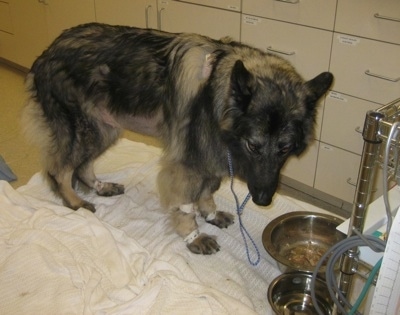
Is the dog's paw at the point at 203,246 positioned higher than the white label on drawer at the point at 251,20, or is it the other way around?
the white label on drawer at the point at 251,20

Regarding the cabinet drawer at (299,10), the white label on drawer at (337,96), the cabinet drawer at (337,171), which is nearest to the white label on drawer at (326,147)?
the cabinet drawer at (337,171)

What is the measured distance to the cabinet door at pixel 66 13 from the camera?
3412mm

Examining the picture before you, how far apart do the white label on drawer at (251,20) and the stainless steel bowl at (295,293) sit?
55.8 inches

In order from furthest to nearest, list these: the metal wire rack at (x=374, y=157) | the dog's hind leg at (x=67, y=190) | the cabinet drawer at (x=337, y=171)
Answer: the cabinet drawer at (x=337, y=171) < the dog's hind leg at (x=67, y=190) < the metal wire rack at (x=374, y=157)

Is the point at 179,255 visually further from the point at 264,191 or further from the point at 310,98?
the point at 310,98

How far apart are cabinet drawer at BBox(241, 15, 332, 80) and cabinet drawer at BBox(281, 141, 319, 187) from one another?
0.45m

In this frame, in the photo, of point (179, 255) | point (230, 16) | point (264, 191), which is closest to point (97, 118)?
point (179, 255)

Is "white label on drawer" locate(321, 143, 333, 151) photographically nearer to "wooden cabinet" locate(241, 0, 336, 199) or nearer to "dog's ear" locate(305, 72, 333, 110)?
"wooden cabinet" locate(241, 0, 336, 199)

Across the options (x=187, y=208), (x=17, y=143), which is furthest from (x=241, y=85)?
(x=17, y=143)

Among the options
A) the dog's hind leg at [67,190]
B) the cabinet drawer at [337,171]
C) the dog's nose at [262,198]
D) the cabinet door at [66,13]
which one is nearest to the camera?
the dog's nose at [262,198]

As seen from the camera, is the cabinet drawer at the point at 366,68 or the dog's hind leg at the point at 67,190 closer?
the cabinet drawer at the point at 366,68

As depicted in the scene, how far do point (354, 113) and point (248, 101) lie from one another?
3.12 feet

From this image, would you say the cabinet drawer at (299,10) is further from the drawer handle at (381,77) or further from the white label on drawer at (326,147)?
the white label on drawer at (326,147)

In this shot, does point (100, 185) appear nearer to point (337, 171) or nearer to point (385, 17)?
point (337, 171)
